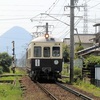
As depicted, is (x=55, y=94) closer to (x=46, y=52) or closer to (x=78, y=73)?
(x=46, y=52)

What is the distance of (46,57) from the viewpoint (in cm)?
2247

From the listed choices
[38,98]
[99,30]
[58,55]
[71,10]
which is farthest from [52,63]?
[99,30]

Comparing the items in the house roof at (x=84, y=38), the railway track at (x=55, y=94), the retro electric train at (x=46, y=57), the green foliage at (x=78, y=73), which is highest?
the house roof at (x=84, y=38)

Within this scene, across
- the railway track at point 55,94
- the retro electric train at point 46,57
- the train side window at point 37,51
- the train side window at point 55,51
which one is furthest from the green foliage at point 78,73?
the railway track at point 55,94

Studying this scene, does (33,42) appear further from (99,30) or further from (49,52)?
(99,30)

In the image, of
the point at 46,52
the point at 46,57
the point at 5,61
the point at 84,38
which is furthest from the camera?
the point at 84,38

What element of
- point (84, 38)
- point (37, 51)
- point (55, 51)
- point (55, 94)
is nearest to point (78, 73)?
point (55, 51)

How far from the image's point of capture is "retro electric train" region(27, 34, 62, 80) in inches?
884

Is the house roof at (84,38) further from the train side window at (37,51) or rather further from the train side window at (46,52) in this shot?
the train side window at (37,51)

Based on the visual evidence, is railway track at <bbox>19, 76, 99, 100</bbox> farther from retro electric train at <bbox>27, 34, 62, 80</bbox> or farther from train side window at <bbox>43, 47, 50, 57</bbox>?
train side window at <bbox>43, 47, 50, 57</bbox>

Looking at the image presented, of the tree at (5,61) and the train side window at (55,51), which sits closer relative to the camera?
the train side window at (55,51)

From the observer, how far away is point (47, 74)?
2291 centimetres

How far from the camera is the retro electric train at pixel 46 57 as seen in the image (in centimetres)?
2245

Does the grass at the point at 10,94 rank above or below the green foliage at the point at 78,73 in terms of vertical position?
below
